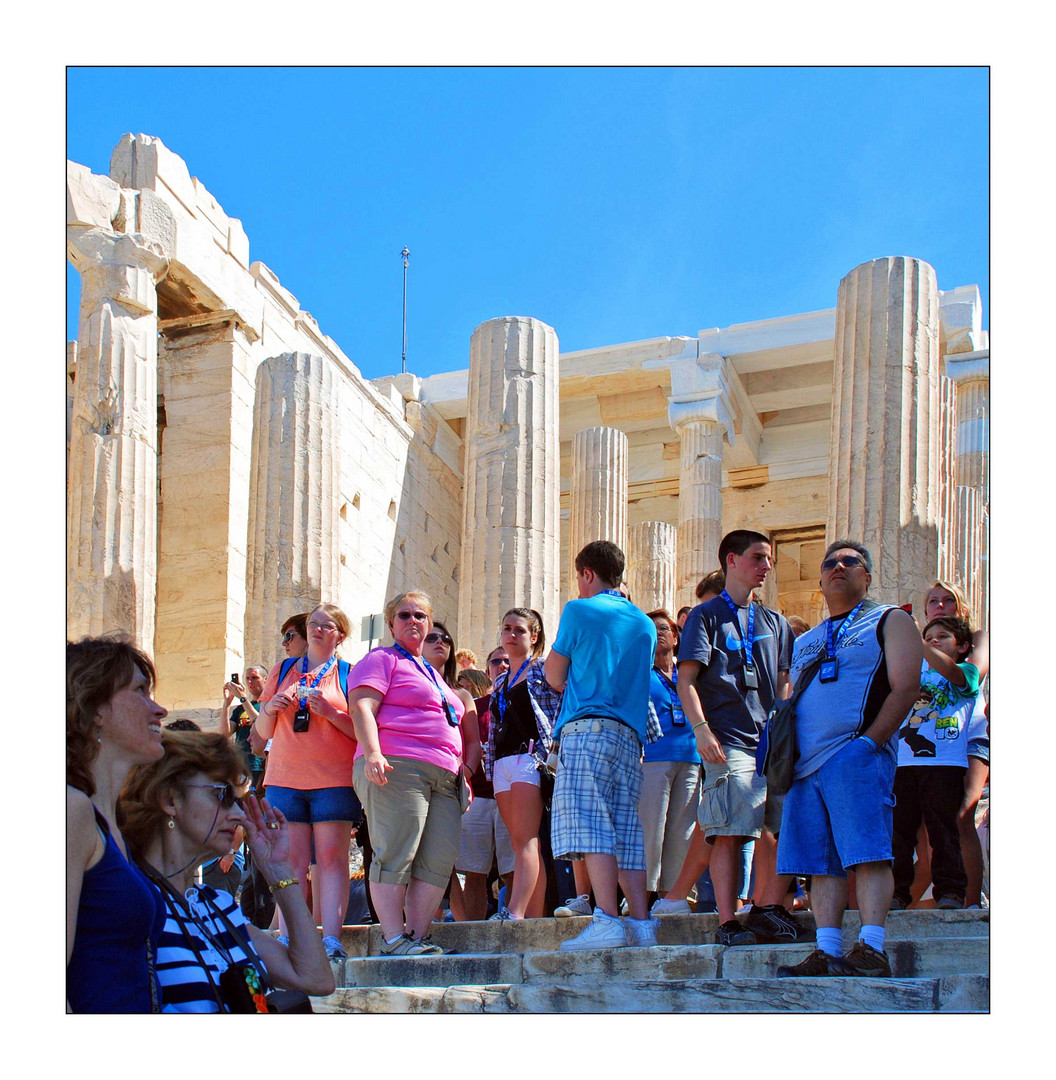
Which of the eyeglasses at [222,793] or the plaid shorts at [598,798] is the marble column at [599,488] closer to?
the plaid shorts at [598,798]

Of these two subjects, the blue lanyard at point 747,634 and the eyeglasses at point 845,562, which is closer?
the eyeglasses at point 845,562

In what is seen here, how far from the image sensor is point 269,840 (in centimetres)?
439

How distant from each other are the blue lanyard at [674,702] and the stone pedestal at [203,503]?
36.8 ft

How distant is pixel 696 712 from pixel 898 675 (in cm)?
111

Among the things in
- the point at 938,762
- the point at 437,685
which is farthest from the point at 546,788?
the point at 938,762

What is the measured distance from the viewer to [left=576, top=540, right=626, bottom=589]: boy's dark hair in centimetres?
707

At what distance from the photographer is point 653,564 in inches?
974

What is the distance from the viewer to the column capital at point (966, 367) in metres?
22.3

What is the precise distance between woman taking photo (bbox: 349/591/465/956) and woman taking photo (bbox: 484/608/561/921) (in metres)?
0.50

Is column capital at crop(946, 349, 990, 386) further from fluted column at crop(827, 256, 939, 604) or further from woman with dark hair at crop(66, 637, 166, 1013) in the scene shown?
woman with dark hair at crop(66, 637, 166, 1013)

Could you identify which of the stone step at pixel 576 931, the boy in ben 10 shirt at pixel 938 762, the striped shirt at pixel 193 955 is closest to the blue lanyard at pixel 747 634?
the boy in ben 10 shirt at pixel 938 762

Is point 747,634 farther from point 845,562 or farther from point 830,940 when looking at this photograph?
point 830,940

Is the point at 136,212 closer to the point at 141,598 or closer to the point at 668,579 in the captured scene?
the point at 141,598
